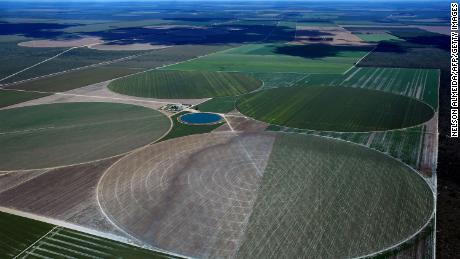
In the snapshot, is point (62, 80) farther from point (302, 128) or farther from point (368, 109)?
point (368, 109)

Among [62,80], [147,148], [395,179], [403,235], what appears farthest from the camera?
[62,80]

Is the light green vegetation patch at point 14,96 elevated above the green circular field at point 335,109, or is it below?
below

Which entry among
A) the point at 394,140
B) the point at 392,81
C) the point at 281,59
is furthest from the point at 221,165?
the point at 281,59

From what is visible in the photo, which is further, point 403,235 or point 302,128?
point 302,128

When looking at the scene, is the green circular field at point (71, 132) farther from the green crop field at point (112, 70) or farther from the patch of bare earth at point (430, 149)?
the patch of bare earth at point (430, 149)

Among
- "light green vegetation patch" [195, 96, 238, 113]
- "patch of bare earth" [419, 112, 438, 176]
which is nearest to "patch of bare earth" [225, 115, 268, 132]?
"light green vegetation patch" [195, 96, 238, 113]

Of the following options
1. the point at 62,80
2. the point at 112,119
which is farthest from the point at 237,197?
the point at 62,80

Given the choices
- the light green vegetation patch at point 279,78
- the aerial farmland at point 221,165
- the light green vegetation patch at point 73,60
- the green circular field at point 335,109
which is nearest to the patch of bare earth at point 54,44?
the light green vegetation patch at point 73,60
